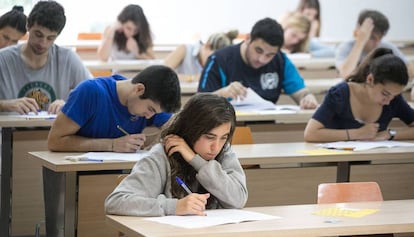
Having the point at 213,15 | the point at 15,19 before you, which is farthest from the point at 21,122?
the point at 213,15

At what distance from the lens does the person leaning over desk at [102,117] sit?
13.4 feet

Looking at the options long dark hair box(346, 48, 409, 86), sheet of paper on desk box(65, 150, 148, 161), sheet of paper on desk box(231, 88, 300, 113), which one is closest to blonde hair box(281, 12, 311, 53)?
sheet of paper on desk box(231, 88, 300, 113)

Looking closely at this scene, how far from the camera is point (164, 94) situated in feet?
12.6

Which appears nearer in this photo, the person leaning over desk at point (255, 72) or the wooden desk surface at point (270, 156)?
the wooden desk surface at point (270, 156)

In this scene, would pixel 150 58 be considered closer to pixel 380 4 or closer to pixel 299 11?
pixel 299 11

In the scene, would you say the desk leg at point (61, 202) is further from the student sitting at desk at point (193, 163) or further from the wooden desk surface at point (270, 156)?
the student sitting at desk at point (193, 163)

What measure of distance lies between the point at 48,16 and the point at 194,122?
79.4 inches

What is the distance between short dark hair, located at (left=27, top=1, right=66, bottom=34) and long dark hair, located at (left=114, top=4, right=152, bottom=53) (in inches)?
133

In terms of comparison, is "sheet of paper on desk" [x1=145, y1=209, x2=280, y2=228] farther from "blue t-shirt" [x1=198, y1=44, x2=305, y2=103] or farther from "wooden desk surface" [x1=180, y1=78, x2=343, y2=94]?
"wooden desk surface" [x1=180, y1=78, x2=343, y2=94]

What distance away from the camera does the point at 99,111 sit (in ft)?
13.5

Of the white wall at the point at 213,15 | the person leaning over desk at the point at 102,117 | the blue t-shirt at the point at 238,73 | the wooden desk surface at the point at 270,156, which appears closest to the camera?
the wooden desk surface at the point at 270,156

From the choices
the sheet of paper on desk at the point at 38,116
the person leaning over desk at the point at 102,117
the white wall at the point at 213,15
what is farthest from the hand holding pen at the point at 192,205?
the white wall at the point at 213,15

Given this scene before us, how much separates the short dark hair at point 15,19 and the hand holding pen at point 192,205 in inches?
125

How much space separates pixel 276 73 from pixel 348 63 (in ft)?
6.14
